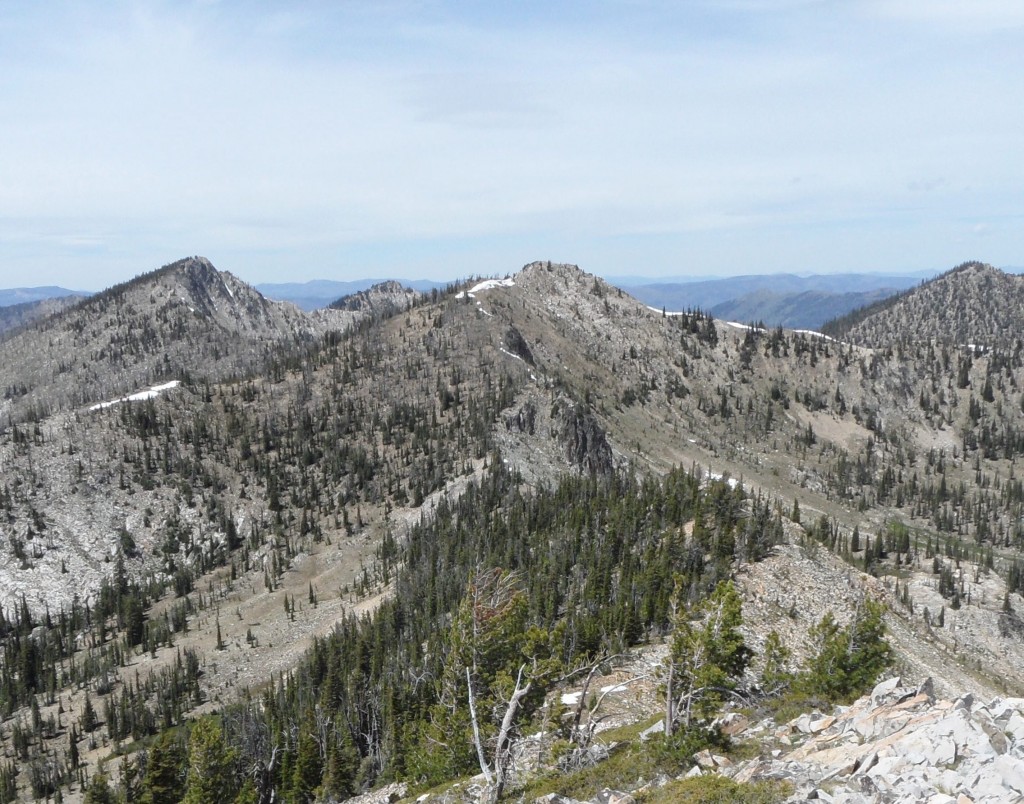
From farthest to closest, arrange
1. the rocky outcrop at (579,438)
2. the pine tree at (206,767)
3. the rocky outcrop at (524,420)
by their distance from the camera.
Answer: the rocky outcrop at (524,420)
the rocky outcrop at (579,438)
the pine tree at (206,767)

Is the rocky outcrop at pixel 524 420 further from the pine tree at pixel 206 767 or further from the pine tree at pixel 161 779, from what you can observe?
the pine tree at pixel 206 767

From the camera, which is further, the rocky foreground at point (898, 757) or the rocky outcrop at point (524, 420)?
the rocky outcrop at point (524, 420)

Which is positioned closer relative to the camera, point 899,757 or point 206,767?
point 899,757

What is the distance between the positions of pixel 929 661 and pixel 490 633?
61.9 m

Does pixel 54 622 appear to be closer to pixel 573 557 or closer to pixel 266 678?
pixel 266 678

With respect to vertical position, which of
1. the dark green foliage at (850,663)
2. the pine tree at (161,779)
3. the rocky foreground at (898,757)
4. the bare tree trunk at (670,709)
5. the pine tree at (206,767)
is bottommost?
the pine tree at (161,779)

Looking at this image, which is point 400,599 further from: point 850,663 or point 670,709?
point 670,709

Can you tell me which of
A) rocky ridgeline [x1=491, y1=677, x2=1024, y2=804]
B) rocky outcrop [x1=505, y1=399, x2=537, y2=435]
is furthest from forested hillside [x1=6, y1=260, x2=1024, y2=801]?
rocky ridgeline [x1=491, y1=677, x2=1024, y2=804]

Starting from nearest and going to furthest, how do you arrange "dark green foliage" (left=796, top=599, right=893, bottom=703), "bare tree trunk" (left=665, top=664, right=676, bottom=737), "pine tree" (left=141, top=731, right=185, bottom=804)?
"bare tree trunk" (left=665, top=664, right=676, bottom=737) → "dark green foliage" (left=796, top=599, right=893, bottom=703) → "pine tree" (left=141, top=731, right=185, bottom=804)

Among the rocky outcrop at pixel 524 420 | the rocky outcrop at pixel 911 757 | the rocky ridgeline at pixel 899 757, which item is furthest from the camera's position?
the rocky outcrop at pixel 524 420

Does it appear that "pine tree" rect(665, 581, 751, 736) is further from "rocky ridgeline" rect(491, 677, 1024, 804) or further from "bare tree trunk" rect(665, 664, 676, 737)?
"rocky ridgeline" rect(491, 677, 1024, 804)

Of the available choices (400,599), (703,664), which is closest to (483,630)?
(703,664)

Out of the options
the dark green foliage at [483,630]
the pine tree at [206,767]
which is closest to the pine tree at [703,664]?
the dark green foliage at [483,630]

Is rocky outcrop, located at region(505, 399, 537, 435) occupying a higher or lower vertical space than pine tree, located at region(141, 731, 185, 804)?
higher
